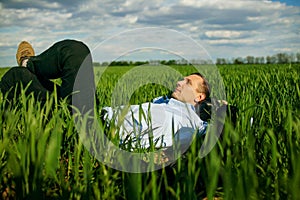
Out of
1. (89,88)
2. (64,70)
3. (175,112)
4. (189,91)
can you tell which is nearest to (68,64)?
(64,70)

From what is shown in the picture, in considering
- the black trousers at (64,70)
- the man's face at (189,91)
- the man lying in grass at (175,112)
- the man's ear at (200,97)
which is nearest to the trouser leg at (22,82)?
the black trousers at (64,70)

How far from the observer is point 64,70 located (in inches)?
96.3

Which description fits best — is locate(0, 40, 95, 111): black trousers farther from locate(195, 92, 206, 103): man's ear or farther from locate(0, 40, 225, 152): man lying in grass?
locate(195, 92, 206, 103): man's ear

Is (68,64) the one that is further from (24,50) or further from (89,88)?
(24,50)

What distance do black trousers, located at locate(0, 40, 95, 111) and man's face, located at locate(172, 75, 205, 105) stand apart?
0.66m

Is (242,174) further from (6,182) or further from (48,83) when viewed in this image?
(48,83)

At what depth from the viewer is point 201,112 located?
8.54 feet

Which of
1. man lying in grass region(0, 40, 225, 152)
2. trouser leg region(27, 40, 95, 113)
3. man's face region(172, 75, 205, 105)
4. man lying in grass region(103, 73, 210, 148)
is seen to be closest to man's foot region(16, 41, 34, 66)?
man lying in grass region(0, 40, 225, 152)

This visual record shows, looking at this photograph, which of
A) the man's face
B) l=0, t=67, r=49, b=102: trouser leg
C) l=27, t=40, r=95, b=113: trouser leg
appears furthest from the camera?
the man's face

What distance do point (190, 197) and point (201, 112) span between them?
5.26 feet

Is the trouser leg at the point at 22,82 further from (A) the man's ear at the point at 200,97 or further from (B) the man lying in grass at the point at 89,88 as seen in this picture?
(A) the man's ear at the point at 200,97

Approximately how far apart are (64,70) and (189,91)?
86 cm

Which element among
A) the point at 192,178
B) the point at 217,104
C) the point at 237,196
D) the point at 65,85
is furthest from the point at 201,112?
the point at 237,196

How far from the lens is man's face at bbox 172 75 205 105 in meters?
2.74
